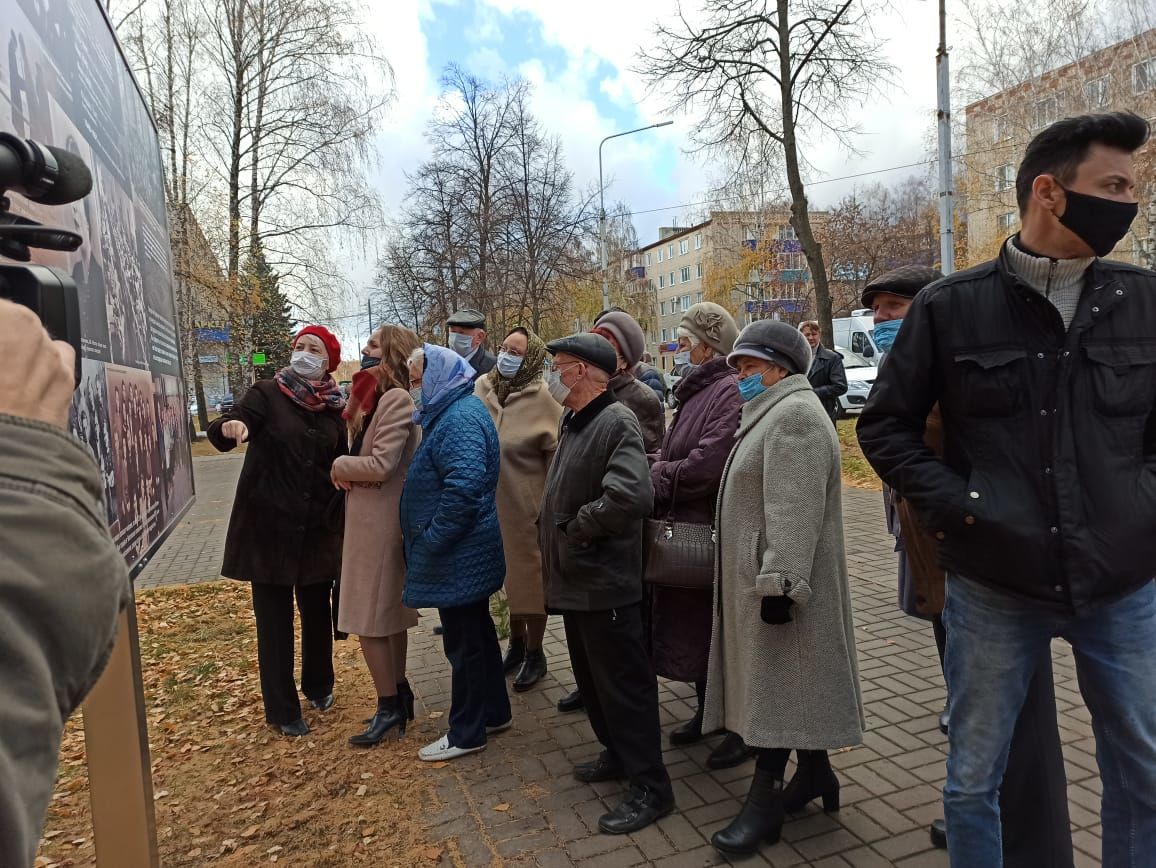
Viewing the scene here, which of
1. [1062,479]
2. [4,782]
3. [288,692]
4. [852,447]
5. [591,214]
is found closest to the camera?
[4,782]

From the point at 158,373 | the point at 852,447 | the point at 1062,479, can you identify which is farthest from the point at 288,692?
the point at 852,447

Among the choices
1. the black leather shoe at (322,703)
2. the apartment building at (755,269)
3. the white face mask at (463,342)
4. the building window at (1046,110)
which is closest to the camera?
the black leather shoe at (322,703)

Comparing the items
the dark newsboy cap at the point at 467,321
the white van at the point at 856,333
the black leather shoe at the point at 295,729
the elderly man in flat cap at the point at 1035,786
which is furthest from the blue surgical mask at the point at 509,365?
the white van at the point at 856,333

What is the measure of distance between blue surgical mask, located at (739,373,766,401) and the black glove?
0.83 metres

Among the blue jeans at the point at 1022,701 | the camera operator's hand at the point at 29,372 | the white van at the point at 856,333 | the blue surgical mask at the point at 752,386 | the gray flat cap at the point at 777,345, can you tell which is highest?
the white van at the point at 856,333

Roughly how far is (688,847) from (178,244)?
72.7 feet

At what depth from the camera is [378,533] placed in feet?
13.3

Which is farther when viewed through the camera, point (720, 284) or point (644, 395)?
point (720, 284)

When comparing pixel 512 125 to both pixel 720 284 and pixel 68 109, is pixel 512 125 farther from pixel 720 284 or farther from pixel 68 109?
pixel 720 284

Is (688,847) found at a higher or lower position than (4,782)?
lower

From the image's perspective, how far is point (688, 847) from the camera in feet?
9.66

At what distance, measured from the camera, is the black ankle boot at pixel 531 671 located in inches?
188

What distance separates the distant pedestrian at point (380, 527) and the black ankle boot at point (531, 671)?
2.75ft

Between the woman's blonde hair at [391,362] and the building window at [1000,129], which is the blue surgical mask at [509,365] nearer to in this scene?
the woman's blonde hair at [391,362]
